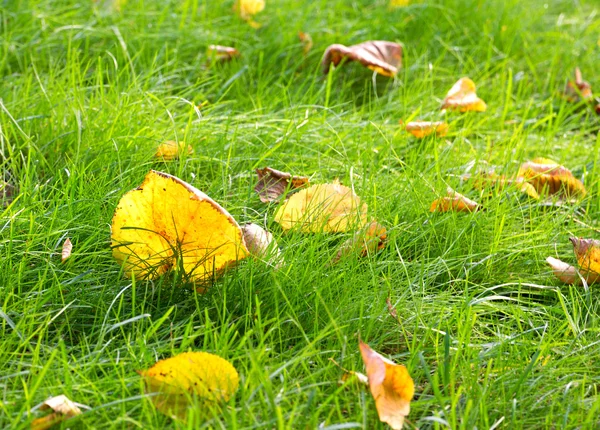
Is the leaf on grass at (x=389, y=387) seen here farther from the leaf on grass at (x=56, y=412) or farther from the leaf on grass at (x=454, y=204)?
the leaf on grass at (x=454, y=204)

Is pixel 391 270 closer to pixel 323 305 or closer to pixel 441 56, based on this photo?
pixel 323 305

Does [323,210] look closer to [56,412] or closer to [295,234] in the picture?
[295,234]

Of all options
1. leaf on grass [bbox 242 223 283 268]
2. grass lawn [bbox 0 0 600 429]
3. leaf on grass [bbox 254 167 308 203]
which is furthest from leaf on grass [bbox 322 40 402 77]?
leaf on grass [bbox 242 223 283 268]

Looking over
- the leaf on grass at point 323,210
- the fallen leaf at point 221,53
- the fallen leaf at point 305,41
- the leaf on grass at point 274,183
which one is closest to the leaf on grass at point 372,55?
the fallen leaf at point 305,41

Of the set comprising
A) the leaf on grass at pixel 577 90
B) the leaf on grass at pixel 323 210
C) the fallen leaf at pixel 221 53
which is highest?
the fallen leaf at pixel 221 53

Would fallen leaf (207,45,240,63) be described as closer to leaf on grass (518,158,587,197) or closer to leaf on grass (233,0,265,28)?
leaf on grass (233,0,265,28)
